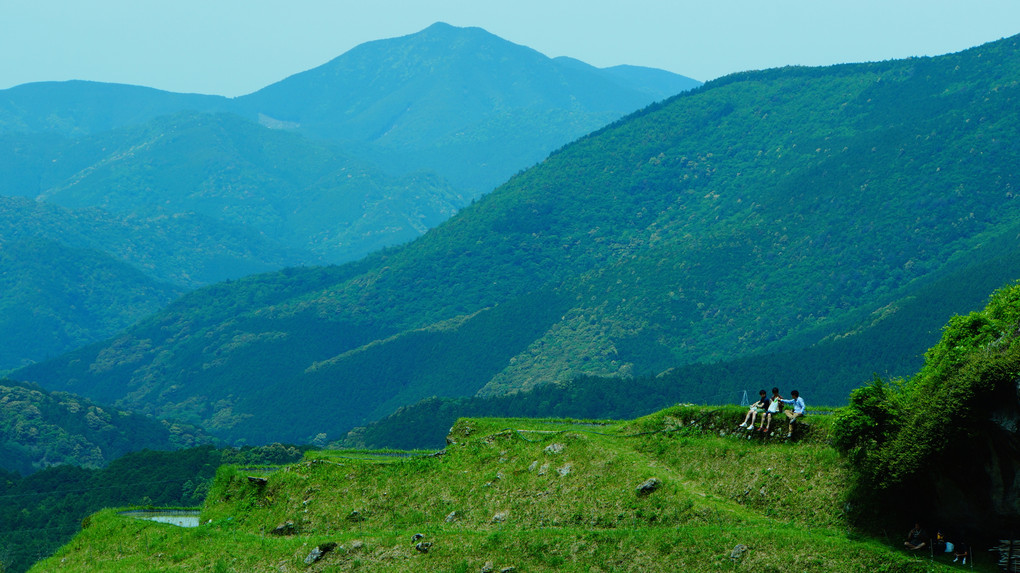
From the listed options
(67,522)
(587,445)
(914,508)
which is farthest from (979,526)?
(67,522)

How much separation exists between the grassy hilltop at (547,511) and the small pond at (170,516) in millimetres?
2050

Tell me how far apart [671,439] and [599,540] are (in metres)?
9.57

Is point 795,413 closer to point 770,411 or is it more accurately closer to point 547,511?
point 770,411

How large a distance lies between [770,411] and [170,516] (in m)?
33.4

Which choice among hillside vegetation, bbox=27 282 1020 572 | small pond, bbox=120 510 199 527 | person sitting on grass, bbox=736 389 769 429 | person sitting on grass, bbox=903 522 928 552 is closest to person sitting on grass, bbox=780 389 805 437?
hillside vegetation, bbox=27 282 1020 572

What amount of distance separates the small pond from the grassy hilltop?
2050 millimetres

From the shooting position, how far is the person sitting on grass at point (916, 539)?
37.3 metres

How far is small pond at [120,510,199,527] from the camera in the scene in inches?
2326

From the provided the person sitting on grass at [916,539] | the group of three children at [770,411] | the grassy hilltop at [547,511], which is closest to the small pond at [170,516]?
the grassy hilltop at [547,511]

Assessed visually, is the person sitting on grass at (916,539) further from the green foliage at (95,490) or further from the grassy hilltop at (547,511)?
the green foliage at (95,490)

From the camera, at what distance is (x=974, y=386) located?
3691 centimetres

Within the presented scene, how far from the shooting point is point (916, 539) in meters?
37.6

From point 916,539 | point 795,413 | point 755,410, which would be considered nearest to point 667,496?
point 755,410

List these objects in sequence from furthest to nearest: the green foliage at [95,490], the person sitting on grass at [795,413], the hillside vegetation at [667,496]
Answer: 1. the green foliage at [95,490]
2. the person sitting on grass at [795,413]
3. the hillside vegetation at [667,496]
